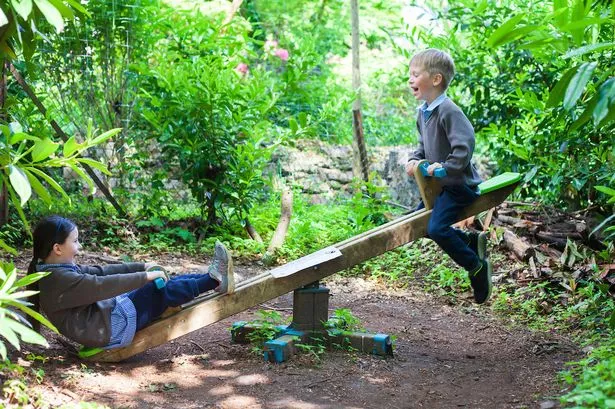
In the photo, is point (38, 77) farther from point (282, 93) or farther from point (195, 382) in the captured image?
point (195, 382)

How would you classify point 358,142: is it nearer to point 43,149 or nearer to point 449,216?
point 449,216

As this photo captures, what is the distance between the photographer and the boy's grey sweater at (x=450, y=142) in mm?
4555

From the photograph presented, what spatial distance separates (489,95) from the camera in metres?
7.99

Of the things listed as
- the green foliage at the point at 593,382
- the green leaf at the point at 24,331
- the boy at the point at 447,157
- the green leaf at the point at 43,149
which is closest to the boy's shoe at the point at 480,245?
the boy at the point at 447,157

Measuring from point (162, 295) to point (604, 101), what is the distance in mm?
2493

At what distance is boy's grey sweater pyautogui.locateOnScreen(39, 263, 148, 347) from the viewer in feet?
13.3

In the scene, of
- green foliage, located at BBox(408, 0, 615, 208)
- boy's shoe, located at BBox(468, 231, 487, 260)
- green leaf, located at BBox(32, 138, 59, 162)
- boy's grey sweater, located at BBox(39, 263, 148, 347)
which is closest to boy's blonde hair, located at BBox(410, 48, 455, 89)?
green foliage, located at BBox(408, 0, 615, 208)

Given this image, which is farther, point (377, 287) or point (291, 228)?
point (291, 228)

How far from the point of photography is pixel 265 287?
4.44m

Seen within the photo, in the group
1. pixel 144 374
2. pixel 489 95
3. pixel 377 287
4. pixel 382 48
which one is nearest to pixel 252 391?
pixel 144 374

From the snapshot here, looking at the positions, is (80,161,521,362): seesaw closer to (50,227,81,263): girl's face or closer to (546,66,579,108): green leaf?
(50,227,81,263): girl's face

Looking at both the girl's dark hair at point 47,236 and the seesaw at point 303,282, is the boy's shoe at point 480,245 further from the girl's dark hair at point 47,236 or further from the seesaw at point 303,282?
the girl's dark hair at point 47,236

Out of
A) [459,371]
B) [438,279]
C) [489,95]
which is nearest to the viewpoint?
[459,371]

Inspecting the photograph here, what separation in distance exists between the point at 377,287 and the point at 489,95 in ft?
8.11
